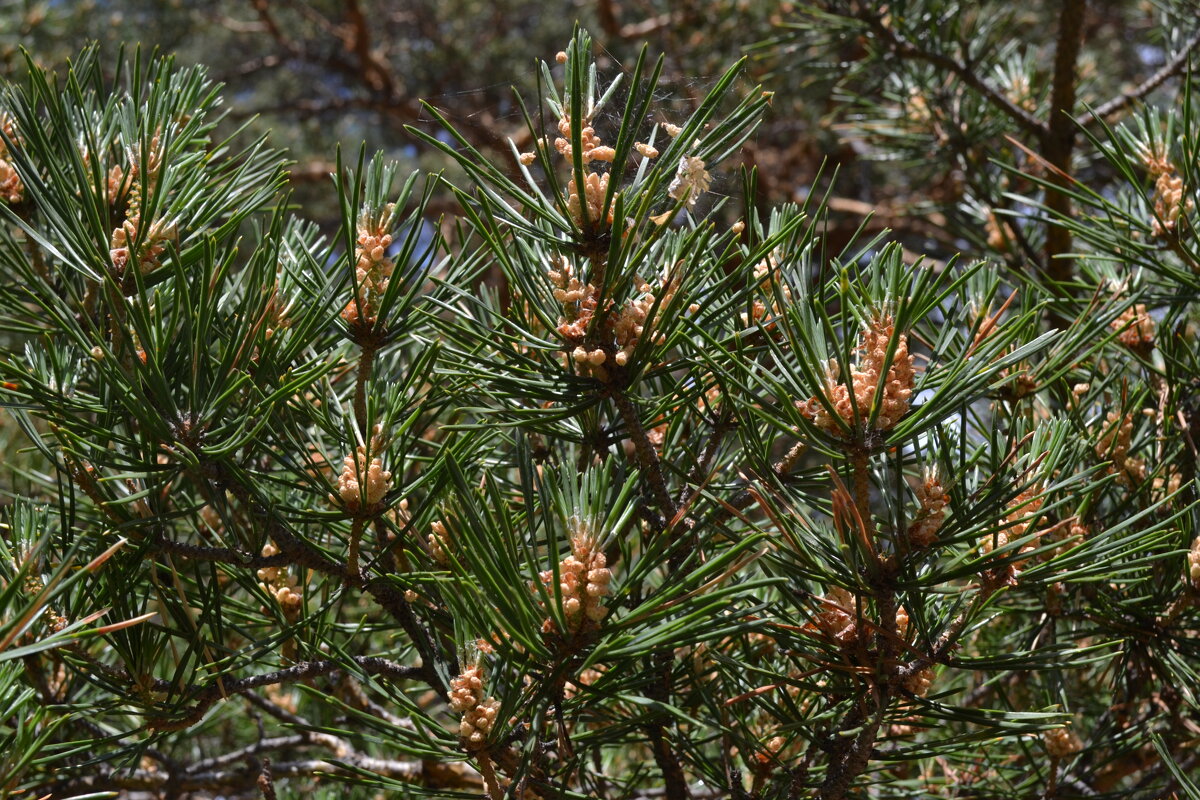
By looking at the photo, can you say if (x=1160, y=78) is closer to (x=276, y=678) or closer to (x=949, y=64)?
(x=949, y=64)

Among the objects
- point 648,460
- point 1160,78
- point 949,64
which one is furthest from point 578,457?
point 1160,78

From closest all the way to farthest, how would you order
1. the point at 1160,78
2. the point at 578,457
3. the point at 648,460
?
the point at 648,460 → the point at 578,457 → the point at 1160,78

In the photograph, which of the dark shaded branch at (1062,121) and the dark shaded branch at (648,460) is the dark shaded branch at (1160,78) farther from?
the dark shaded branch at (648,460)

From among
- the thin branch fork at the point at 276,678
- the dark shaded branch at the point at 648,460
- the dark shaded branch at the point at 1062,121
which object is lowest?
the thin branch fork at the point at 276,678

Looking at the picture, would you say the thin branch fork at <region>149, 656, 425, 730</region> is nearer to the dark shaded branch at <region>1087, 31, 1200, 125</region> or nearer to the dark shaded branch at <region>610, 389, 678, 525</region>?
the dark shaded branch at <region>610, 389, 678, 525</region>

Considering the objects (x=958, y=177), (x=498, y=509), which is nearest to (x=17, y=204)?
(x=498, y=509)

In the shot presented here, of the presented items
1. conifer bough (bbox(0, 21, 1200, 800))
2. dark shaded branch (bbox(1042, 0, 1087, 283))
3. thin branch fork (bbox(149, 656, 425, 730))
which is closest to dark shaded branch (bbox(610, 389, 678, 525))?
conifer bough (bbox(0, 21, 1200, 800))

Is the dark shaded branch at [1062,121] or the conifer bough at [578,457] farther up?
the dark shaded branch at [1062,121]

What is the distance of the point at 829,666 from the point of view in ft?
1.74

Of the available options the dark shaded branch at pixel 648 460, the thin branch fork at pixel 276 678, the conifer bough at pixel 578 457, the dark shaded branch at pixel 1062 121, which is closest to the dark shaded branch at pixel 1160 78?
the dark shaded branch at pixel 1062 121

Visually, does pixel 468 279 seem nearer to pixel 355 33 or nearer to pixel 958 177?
pixel 958 177

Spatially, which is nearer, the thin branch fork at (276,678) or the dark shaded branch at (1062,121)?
the thin branch fork at (276,678)

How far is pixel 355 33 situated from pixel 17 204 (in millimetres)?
2329

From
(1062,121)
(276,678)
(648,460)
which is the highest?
(1062,121)
